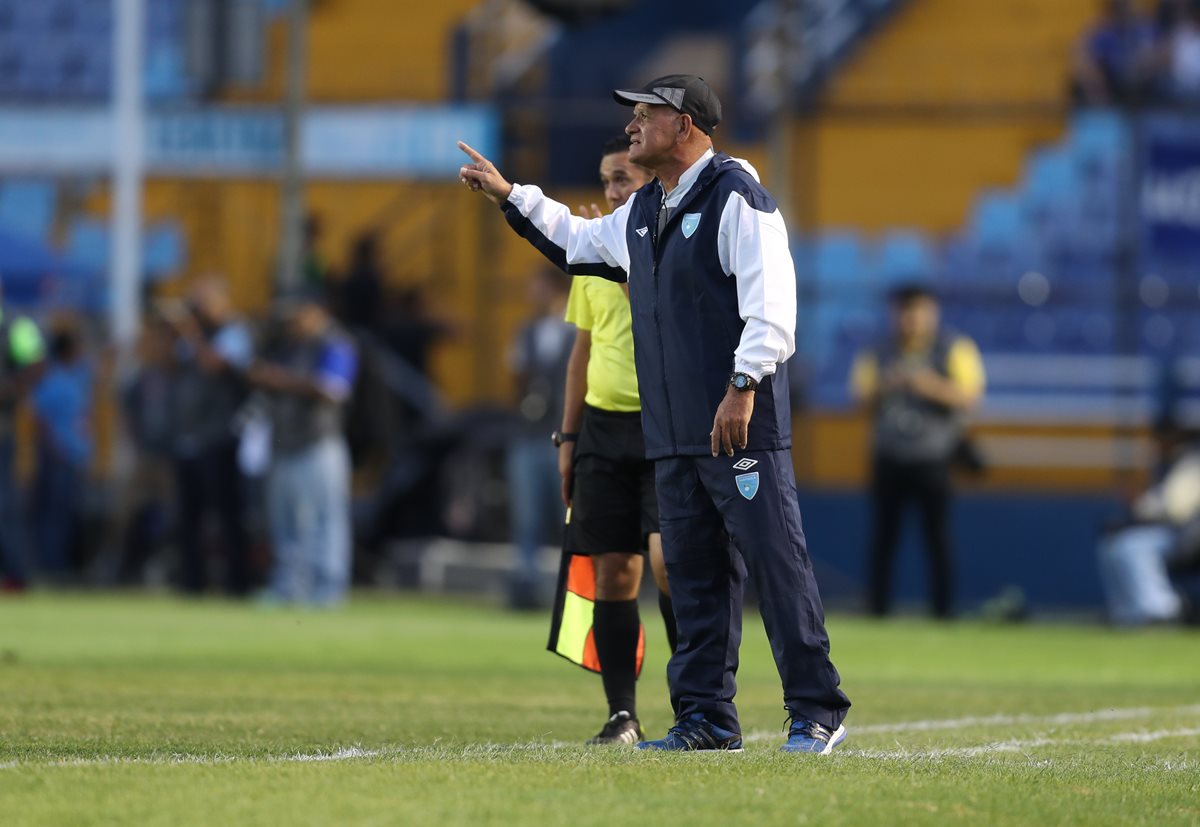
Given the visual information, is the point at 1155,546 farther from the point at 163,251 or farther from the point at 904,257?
the point at 163,251

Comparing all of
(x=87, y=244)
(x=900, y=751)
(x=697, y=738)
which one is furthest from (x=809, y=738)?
(x=87, y=244)

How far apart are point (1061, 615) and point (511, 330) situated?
6966 millimetres

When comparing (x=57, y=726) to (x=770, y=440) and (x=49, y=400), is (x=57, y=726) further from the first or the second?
(x=49, y=400)

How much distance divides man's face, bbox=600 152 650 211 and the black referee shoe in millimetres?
1805

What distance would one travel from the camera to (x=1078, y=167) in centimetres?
2316

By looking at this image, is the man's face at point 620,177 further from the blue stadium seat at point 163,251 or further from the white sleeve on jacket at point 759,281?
the blue stadium seat at point 163,251

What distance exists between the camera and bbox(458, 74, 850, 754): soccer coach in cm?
672

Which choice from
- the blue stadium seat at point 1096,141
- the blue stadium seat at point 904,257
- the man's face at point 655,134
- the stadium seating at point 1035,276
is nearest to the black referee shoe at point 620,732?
the man's face at point 655,134

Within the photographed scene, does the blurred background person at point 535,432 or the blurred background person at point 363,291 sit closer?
the blurred background person at point 535,432

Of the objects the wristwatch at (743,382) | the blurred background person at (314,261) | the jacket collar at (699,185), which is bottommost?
the wristwatch at (743,382)

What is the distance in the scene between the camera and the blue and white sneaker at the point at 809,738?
21.9 ft

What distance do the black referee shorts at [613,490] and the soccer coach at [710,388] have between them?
0.71m

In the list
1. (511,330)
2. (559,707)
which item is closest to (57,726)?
(559,707)

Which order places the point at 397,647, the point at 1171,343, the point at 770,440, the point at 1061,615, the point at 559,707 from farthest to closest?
the point at 1171,343 → the point at 1061,615 → the point at 397,647 → the point at 559,707 → the point at 770,440
